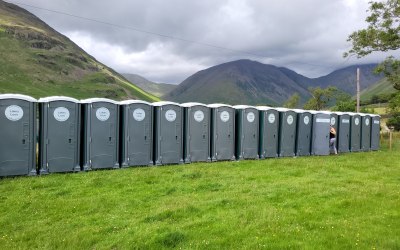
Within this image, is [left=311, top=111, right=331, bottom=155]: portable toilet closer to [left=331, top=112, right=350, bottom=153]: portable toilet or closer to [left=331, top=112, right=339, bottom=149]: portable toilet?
[left=331, top=112, right=339, bottom=149]: portable toilet

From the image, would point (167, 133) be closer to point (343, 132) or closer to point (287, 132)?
point (287, 132)

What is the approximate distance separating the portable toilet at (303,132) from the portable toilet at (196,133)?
4.97 m

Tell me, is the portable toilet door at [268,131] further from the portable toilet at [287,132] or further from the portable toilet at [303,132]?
the portable toilet at [303,132]

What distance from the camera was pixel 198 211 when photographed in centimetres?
652

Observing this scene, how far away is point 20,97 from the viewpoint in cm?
999

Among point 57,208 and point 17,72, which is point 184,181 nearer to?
point 57,208

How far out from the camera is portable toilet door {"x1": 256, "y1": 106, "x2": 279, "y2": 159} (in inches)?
600

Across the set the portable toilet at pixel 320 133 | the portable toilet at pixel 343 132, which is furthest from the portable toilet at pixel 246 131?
the portable toilet at pixel 343 132

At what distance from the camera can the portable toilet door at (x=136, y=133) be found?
466 inches

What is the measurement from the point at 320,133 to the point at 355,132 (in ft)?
11.6

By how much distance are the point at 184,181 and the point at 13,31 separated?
156929 millimetres

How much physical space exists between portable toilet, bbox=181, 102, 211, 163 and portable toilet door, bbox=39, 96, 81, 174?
12.5 ft

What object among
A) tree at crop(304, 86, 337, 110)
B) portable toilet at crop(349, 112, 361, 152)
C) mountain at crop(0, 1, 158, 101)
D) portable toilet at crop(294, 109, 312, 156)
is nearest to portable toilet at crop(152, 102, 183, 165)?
portable toilet at crop(294, 109, 312, 156)

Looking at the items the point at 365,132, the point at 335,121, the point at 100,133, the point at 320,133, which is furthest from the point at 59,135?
the point at 365,132
